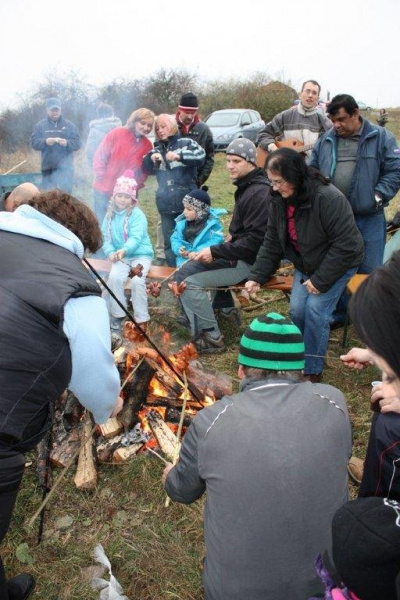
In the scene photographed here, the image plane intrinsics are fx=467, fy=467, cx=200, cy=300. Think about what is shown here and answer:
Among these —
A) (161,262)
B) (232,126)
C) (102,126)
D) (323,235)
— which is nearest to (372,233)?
(323,235)

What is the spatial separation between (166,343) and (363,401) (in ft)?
5.72

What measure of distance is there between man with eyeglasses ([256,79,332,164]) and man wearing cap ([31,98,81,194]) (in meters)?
3.51

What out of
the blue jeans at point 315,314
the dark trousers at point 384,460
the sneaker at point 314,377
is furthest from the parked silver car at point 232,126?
the dark trousers at point 384,460

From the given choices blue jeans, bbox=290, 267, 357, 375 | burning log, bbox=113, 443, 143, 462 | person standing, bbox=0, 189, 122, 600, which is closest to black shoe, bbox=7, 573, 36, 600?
person standing, bbox=0, 189, 122, 600

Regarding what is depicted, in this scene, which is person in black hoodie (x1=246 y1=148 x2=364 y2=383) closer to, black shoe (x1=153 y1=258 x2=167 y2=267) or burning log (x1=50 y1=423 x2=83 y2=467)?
burning log (x1=50 y1=423 x2=83 y2=467)

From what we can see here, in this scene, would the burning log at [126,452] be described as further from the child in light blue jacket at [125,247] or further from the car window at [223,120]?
the car window at [223,120]

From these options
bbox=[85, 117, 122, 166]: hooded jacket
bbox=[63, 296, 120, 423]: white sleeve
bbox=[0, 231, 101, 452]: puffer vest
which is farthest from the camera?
bbox=[85, 117, 122, 166]: hooded jacket

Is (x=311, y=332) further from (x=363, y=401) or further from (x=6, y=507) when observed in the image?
(x=6, y=507)

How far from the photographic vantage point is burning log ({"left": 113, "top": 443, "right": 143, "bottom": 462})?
10.5 ft

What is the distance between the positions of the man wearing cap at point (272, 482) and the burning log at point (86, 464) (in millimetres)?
1545

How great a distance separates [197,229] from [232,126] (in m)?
12.7

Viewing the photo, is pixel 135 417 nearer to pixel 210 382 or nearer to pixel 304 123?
pixel 210 382

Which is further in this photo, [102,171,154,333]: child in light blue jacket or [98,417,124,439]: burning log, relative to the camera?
[102,171,154,333]: child in light blue jacket

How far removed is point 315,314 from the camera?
3.82 metres
